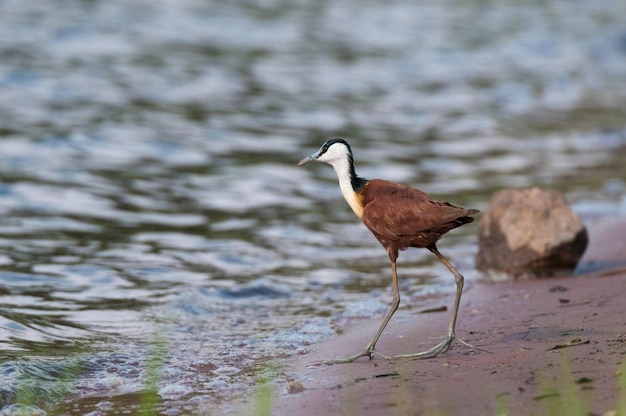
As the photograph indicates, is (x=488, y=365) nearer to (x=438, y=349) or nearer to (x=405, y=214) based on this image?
(x=438, y=349)

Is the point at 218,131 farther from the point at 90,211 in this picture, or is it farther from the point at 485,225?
the point at 485,225

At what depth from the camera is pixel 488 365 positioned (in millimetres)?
5203

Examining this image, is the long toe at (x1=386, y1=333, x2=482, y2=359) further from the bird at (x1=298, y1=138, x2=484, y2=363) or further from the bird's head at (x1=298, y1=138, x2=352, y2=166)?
the bird's head at (x1=298, y1=138, x2=352, y2=166)

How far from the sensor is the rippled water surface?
6914mm

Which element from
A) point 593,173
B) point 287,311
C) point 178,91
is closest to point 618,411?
point 287,311

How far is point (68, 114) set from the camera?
14.4 m

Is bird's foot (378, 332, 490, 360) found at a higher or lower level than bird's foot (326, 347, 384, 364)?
higher

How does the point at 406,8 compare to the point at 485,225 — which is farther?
the point at 406,8

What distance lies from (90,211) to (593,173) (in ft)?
21.7

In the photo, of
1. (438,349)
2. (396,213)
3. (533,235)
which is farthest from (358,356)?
(533,235)

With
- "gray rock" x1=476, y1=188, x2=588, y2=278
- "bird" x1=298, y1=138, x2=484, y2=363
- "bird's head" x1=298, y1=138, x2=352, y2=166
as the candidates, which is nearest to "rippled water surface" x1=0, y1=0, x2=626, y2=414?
"gray rock" x1=476, y1=188, x2=588, y2=278

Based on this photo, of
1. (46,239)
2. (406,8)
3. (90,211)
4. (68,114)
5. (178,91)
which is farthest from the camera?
(406,8)

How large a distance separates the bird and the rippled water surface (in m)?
1.08

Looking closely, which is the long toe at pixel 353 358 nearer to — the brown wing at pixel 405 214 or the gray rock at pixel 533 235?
the brown wing at pixel 405 214
